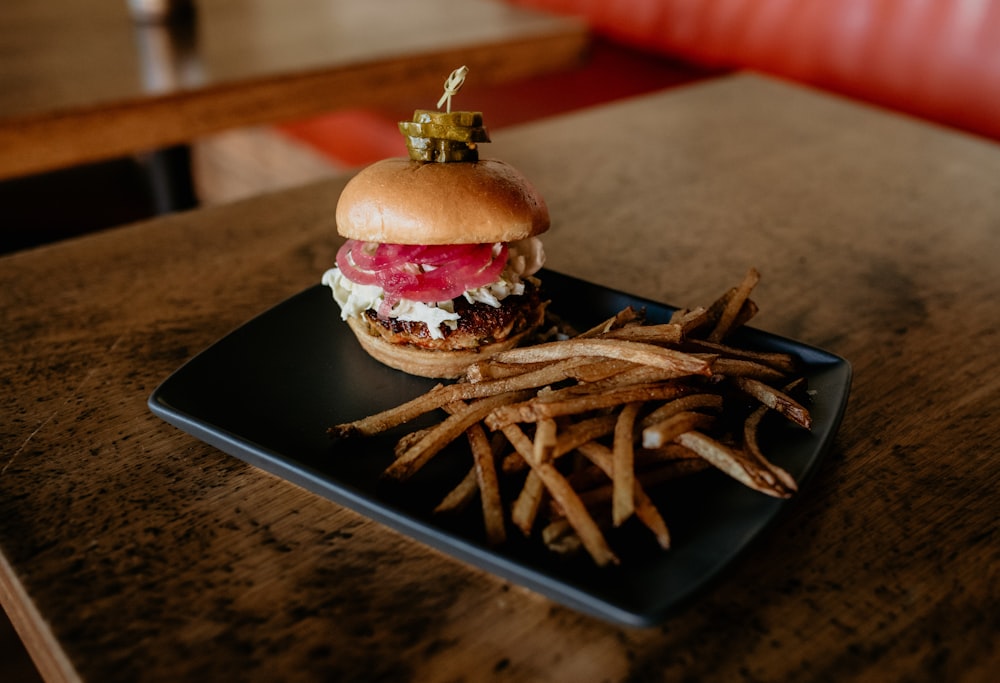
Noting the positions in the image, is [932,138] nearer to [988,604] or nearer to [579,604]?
[988,604]

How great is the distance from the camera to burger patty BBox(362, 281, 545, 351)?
1553 mm

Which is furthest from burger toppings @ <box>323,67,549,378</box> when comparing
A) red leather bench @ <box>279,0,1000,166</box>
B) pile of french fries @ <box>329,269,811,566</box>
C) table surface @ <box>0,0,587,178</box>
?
red leather bench @ <box>279,0,1000,166</box>

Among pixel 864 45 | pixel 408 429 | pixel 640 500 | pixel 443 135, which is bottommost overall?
pixel 408 429

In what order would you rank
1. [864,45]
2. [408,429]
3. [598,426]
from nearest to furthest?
[598,426] → [408,429] → [864,45]

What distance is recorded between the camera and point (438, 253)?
1.55 metres

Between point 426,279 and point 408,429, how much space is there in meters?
0.29

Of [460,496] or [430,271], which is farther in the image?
[430,271]

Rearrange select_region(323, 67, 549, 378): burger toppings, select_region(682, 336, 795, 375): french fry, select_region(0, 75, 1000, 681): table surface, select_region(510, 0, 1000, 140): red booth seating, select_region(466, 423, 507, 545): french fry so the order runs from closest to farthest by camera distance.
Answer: select_region(0, 75, 1000, 681): table surface < select_region(466, 423, 507, 545): french fry < select_region(682, 336, 795, 375): french fry < select_region(323, 67, 549, 378): burger toppings < select_region(510, 0, 1000, 140): red booth seating

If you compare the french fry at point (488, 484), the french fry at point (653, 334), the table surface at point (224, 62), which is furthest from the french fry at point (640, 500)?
the table surface at point (224, 62)

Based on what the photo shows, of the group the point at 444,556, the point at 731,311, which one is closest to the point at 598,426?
the point at 444,556

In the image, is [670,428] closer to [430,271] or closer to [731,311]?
[731,311]

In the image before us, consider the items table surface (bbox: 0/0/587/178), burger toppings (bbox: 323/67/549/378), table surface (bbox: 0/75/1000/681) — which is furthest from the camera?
table surface (bbox: 0/0/587/178)

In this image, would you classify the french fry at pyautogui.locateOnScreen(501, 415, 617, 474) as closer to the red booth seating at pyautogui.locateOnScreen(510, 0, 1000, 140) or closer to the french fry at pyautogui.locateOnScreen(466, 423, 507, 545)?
the french fry at pyautogui.locateOnScreen(466, 423, 507, 545)

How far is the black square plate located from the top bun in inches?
9.3
